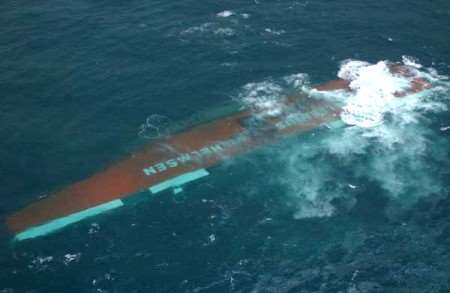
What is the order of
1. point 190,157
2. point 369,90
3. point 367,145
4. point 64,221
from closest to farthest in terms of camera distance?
point 64,221, point 190,157, point 367,145, point 369,90

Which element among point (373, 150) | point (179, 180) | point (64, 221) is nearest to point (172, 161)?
point (179, 180)

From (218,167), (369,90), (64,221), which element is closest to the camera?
(64,221)

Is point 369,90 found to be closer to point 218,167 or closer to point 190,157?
point 218,167

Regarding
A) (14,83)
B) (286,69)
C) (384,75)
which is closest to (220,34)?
(286,69)

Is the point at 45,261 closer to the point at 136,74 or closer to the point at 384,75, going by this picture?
the point at 136,74

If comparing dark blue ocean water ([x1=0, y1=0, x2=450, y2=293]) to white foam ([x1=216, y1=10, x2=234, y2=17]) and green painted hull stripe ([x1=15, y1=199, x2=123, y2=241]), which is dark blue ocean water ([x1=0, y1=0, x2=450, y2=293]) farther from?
green painted hull stripe ([x1=15, y1=199, x2=123, y2=241])

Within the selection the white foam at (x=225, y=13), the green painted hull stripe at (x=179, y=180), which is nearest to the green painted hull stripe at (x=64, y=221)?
the green painted hull stripe at (x=179, y=180)

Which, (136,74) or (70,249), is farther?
(136,74)
